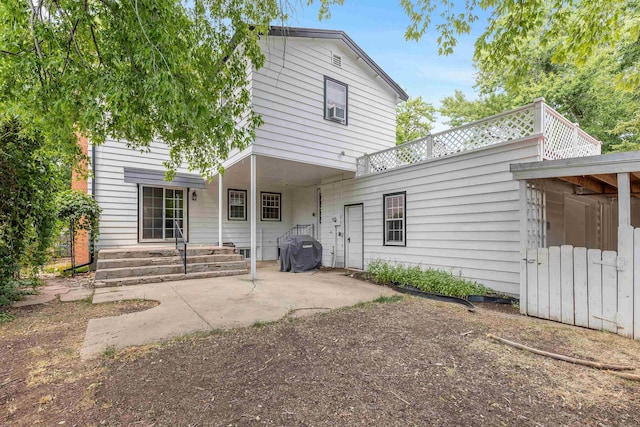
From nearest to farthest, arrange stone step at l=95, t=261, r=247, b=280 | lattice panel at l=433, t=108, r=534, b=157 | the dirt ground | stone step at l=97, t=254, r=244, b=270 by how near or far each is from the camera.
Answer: the dirt ground → lattice panel at l=433, t=108, r=534, b=157 → stone step at l=95, t=261, r=247, b=280 → stone step at l=97, t=254, r=244, b=270

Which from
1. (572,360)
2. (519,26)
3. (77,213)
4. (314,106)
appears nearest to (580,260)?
(572,360)

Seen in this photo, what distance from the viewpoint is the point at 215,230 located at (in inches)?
447

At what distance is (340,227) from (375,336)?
22.2 ft

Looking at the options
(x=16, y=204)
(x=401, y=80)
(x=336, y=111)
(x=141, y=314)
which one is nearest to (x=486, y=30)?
(x=336, y=111)

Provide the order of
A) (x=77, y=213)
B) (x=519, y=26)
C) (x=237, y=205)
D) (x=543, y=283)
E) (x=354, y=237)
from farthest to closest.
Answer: (x=237, y=205)
(x=354, y=237)
(x=77, y=213)
(x=519, y=26)
(x=543, y=283)

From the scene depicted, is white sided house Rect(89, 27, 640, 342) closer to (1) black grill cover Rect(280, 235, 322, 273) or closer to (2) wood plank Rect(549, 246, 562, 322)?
(2) wood plank Rect(549, 246, 562, 322)

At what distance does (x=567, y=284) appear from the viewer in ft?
14.3

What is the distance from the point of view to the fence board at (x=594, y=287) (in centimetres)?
406

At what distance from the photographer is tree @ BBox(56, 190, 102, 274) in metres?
7.90

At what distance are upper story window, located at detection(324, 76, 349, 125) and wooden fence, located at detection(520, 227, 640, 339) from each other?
20.7 feet

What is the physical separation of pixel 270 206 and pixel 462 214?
8089 mm

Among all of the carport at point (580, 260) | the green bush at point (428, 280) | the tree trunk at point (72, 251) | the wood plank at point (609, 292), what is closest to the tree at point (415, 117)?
the green bush at point (428, 280)

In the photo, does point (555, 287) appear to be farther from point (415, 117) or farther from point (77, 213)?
point (415, 117)

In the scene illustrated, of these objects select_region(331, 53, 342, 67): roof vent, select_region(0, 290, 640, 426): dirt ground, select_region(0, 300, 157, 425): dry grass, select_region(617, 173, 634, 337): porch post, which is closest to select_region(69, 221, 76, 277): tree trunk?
select_region(0, 300, 157, 425): dry grass
